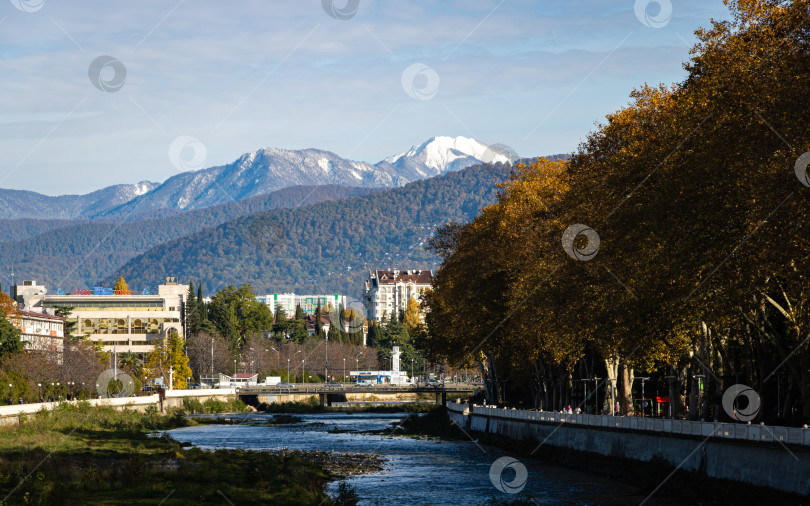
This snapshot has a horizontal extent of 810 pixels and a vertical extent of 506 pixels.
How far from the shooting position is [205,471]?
55844mm

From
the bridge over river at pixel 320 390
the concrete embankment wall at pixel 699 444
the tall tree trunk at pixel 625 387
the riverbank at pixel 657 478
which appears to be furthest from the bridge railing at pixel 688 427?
the bridge over river at pixel 320 390

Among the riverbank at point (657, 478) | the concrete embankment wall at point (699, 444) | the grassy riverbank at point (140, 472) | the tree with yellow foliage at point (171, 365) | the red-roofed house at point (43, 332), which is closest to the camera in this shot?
the concrete embankment wall at point (699, 444)

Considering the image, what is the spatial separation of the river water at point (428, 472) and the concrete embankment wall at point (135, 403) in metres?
12.0

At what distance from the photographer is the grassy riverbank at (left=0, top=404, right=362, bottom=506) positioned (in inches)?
1815

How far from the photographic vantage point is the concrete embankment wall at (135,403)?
84.8 meters

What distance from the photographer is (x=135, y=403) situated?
12506 centimetres

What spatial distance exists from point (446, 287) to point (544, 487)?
153 ft

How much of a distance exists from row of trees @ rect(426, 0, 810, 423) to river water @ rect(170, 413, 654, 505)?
25.1 ft

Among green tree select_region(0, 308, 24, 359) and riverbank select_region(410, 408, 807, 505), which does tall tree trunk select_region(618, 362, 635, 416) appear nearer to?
riverbank select_region(410, 408, 807, 505)

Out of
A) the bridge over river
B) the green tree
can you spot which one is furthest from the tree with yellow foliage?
the green tree

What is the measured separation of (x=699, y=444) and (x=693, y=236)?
383 inches

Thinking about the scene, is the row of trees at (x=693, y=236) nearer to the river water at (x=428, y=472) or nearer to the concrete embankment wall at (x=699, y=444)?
the concrete embankment wall at (x=699, y=444)

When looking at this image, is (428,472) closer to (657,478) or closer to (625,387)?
(625,387)

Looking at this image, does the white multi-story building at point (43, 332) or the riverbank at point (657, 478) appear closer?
the riverbank at point (657, 478)
